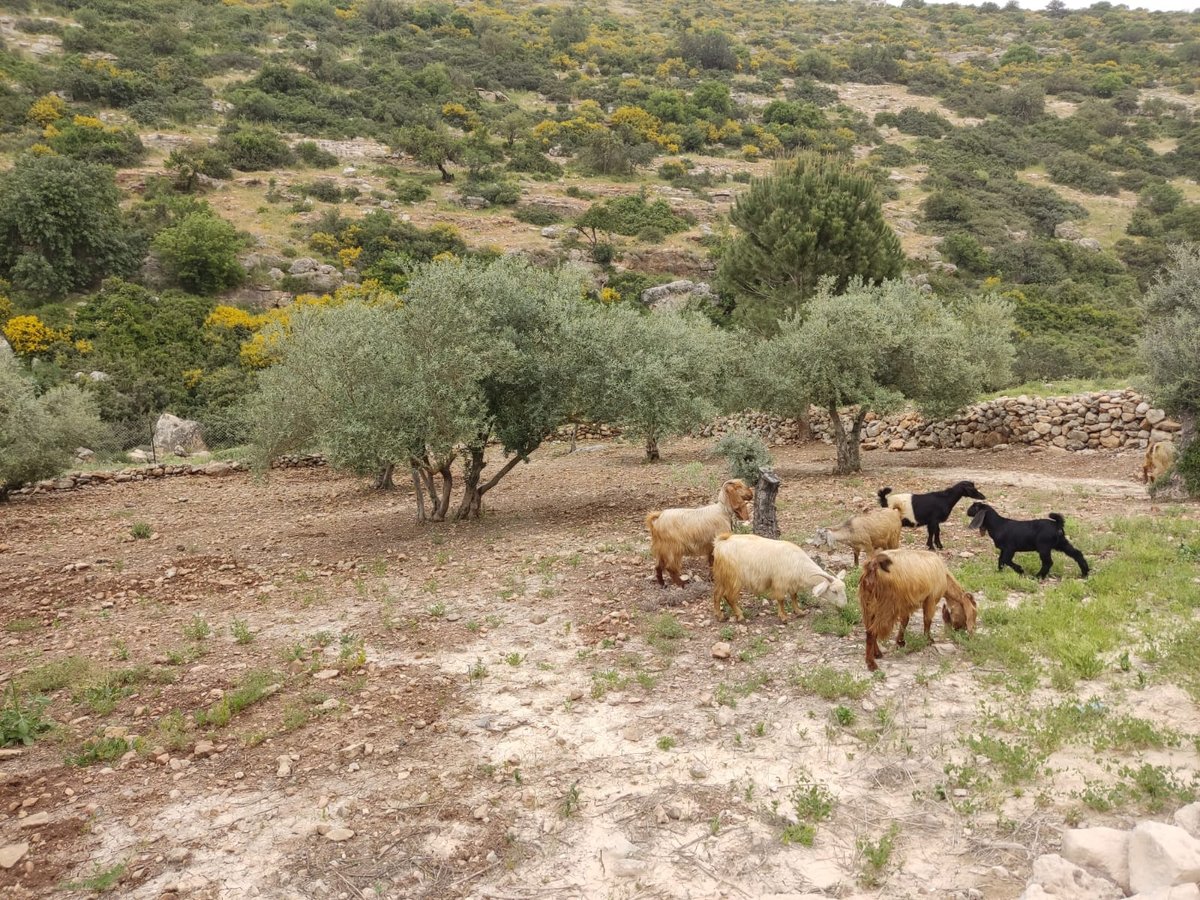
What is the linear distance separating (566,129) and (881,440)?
55881 mm

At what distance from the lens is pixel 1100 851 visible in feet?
14.1

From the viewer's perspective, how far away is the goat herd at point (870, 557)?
23.4 feet

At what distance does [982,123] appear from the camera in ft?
253

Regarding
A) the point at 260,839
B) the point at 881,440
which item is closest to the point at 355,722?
the point at 260,839

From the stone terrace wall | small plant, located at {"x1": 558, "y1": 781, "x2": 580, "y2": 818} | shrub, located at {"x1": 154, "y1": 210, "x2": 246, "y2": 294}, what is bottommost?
small plant, located at {"x1": 558, "y1": 781, "x2": 580, "y2": 818}

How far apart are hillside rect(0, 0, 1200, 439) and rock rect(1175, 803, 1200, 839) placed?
29.6 metres

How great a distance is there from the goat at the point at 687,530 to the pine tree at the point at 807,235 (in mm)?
19548

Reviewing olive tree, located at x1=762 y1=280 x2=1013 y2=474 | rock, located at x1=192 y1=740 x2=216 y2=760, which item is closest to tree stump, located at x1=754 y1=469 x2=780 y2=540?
olive tree, located at x1=762 y1=280 x2=1013 y2=474

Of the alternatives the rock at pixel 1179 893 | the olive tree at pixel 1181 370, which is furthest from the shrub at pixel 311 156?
the rock at pixel 1179 893

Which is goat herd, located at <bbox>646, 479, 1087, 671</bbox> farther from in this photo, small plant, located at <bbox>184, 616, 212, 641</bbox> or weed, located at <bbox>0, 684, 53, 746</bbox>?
weed, located at <bbox>0, 684, 53, 746</bbox>

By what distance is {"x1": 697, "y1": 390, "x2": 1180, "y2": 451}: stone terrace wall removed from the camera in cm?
1966

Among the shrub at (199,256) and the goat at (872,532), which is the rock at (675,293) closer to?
the shrub at (199,256)

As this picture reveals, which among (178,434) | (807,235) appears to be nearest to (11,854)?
(178,434)

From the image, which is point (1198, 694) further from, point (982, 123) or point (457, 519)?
point (982, 123)
